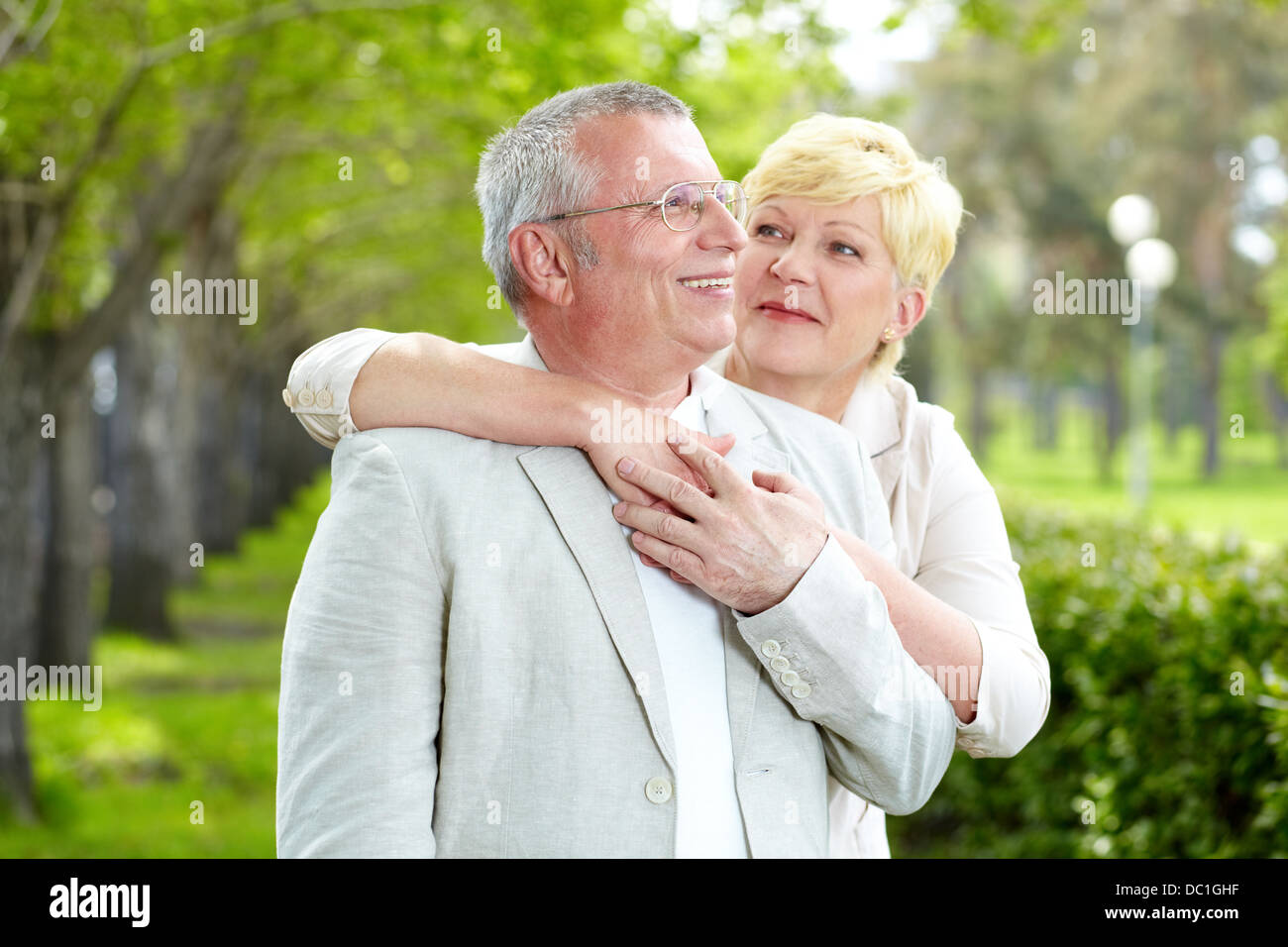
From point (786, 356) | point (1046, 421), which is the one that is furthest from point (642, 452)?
point (1046, 421)

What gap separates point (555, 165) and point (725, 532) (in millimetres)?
820

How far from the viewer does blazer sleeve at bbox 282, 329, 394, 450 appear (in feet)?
8.70

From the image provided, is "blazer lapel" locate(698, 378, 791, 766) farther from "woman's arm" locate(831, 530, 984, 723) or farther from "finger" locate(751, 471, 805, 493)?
"woman's arm" locate(831, 530, 984, 723)

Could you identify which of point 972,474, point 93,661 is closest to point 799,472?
point 972,474

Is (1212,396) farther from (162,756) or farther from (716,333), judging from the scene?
(716,333)

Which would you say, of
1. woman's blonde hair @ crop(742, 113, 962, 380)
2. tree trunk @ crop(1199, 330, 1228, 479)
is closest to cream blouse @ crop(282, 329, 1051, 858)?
woman's blonde hair @ crop(742, 113, 962, 380)

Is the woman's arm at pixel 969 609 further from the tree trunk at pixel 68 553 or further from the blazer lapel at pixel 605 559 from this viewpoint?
the tree trunk at pixel 68 553

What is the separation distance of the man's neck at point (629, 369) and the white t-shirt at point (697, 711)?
0.89 feet

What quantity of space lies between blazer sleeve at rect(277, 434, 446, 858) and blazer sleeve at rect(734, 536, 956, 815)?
1.98 feet

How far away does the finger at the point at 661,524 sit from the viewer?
2.49m
